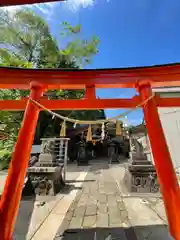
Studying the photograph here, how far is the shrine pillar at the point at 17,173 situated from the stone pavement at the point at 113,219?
0.99 m

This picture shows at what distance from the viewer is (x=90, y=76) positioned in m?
3.13

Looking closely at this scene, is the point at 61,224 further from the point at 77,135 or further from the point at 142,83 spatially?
the point at 77,135

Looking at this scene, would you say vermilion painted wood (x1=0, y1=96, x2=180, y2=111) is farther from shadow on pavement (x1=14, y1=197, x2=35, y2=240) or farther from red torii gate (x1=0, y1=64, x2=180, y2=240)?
shadow on pavement (x1=14, y1=197, x2=35, y2=240)

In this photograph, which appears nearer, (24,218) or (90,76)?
(90,76)

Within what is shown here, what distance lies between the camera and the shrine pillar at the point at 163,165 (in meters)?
1.98

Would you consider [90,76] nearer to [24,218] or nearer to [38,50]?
[24,218]

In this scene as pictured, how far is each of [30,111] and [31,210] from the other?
269cm

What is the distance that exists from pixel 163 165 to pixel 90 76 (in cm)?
211

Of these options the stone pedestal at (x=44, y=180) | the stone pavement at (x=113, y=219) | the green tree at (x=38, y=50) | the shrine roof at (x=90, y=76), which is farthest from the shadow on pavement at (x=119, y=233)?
the green tree at (x=38, y=50)

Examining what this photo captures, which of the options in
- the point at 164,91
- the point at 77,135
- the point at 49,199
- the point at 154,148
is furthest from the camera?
the point at 77,135

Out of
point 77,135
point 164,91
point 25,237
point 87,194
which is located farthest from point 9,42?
point 25,237

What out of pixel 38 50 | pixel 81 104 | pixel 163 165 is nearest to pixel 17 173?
pixel 81 104

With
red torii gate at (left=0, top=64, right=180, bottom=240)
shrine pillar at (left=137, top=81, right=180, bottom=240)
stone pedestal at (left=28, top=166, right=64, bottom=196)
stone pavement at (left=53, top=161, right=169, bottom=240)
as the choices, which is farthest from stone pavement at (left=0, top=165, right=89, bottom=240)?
shrine pillar at (left=137, top=81, right=180, bottom=240)

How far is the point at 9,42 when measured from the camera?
45.1 ft
